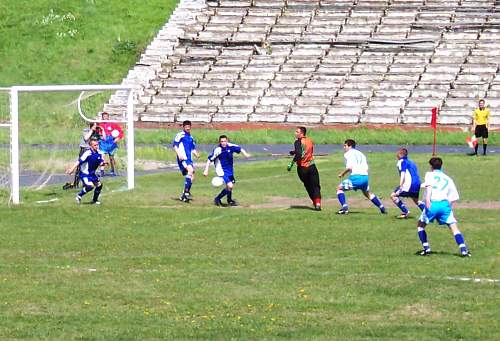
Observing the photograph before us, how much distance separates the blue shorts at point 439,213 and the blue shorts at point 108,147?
14.3 meters

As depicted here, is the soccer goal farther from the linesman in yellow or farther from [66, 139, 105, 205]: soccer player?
the linesman in yellow

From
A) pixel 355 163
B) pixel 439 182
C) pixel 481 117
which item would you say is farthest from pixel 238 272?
pixel 481 117

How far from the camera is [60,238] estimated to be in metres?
22.5

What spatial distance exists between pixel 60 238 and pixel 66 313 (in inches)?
295

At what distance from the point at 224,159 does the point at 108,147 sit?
594 cm

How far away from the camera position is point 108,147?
108ft

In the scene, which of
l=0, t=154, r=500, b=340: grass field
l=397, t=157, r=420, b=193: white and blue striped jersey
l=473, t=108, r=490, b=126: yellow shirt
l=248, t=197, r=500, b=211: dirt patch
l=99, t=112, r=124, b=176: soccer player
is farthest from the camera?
l=473, t=108, r=490, b=126: yellow shirt

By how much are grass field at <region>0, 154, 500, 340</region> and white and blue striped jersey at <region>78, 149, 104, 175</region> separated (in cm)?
81

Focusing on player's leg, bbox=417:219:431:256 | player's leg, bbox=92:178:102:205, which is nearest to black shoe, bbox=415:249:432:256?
player's leg, bbox=417:219:431:256

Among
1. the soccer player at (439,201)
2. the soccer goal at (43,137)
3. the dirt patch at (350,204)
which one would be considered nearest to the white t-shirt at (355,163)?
the dirt patch at (350,204)

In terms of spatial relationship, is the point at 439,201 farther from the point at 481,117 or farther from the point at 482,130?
the point at 481,117

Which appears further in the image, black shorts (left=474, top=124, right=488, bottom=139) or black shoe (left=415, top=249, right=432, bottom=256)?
black shorts (left=474, top=124, right=488, bottom=139)

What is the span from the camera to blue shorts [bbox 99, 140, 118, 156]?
32.5m

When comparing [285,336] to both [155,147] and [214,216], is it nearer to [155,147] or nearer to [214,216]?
[214,216]
